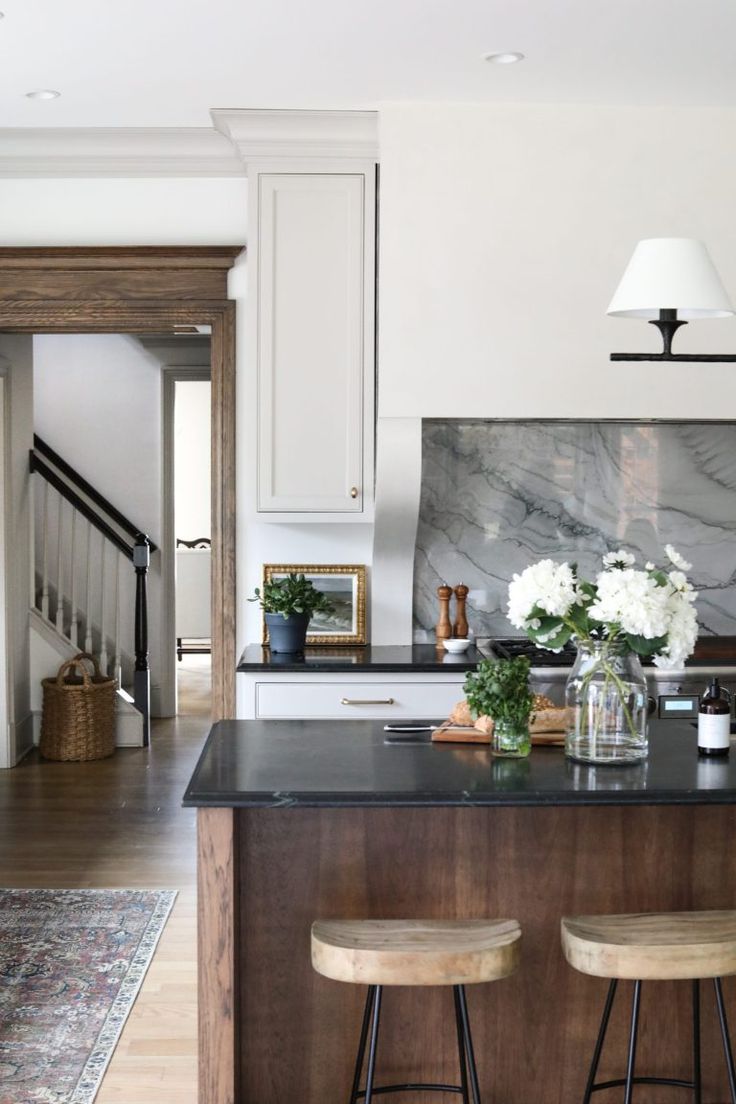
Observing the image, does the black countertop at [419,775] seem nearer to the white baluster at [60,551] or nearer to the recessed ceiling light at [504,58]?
the recessed ceiling light at [504,58]

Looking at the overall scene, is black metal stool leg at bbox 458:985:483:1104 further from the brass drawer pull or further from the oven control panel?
the brass drawer pull

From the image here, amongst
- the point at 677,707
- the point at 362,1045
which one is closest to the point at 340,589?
the point at 677,707

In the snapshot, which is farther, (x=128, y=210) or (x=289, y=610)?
(x=128, y=210)

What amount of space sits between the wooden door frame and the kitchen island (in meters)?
2.14

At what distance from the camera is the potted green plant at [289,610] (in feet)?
14.9

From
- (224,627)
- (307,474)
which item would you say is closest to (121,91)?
(307,474)

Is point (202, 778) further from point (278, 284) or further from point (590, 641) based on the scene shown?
point (278, 284)

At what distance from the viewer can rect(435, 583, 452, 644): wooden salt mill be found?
4.84 metres

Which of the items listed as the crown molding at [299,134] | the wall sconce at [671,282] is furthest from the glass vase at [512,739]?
the crown molding at [299,134]

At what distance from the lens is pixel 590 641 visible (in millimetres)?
2787

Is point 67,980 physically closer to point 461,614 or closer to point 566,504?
point 461,614

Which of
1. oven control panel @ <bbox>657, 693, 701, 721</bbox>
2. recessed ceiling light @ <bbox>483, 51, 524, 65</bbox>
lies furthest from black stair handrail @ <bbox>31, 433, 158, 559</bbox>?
oven control panel @ <bbox>657, 693, 701, 721</bbox>

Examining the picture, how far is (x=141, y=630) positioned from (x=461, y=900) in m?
5.25

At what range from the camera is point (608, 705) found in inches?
109
